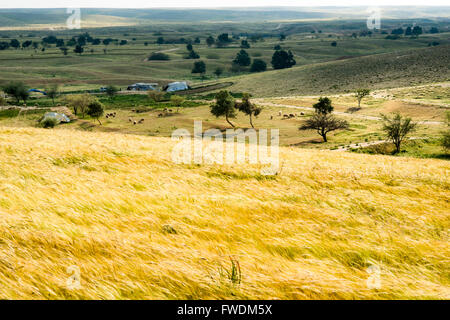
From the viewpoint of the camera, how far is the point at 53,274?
347 cm

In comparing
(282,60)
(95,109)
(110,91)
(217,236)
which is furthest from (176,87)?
(217,236)

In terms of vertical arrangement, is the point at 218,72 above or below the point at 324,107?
above

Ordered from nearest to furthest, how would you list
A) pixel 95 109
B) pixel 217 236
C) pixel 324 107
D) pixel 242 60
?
1. pixel 217 236
2. pixel 324 107
3. pixel 95 109
4. pixel 242 60

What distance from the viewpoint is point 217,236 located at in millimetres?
4496

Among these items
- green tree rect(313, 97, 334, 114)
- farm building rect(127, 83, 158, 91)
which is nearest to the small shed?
green tree rect(313, 97, 334, 114)

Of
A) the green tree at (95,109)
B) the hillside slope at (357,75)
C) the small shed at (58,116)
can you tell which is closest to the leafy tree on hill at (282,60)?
the hillside slope at (357,75)

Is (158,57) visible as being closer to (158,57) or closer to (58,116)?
(158,57)

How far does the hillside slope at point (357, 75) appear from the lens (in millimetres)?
115188

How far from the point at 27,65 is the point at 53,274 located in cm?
18772

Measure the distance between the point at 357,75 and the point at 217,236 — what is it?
134 meters

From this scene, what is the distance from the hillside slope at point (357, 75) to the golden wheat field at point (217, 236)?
110948mm

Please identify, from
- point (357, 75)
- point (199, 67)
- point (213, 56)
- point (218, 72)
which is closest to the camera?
point (357, 75)

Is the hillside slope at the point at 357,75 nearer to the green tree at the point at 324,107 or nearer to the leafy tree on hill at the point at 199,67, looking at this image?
the leafy tree on hill at the point at 199,67
